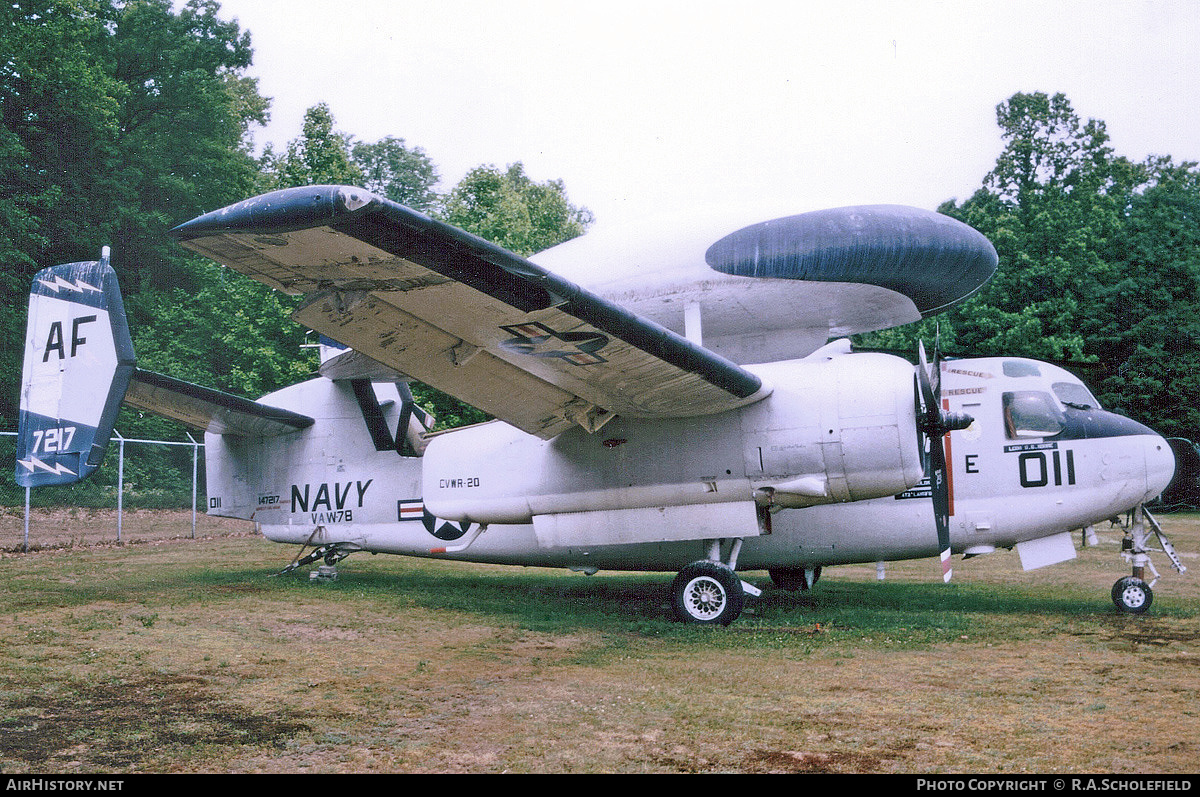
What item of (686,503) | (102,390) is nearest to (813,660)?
(686,503)

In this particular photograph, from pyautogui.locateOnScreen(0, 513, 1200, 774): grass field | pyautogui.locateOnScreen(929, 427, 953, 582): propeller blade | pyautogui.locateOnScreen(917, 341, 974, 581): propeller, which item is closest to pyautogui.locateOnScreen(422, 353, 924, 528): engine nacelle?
pyautogui.locateOnScreen(917, 341, 974, 581): propeller

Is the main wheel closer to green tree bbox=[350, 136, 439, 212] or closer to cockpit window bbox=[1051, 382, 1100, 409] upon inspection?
cockpit window bbox=[1051, 382, 1100, 409]

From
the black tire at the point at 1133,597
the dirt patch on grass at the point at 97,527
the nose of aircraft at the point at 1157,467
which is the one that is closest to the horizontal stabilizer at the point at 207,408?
the dirt patch on grass at the point at 97,527

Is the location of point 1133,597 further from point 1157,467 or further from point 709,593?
point 709,593

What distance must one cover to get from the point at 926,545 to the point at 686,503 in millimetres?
3060

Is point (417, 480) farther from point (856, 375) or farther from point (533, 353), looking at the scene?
point (856, 375)

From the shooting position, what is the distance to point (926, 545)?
10.1 meters

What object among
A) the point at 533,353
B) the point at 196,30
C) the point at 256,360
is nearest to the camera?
the point at 533,353

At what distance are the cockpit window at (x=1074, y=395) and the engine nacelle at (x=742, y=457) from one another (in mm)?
2469

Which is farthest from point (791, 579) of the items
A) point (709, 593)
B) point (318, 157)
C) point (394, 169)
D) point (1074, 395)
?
point (394, 169)

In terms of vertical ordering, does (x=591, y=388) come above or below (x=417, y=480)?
above

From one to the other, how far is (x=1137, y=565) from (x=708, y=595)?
4.87 meters

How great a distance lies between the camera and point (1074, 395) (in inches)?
396

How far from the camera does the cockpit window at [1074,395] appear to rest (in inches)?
392
